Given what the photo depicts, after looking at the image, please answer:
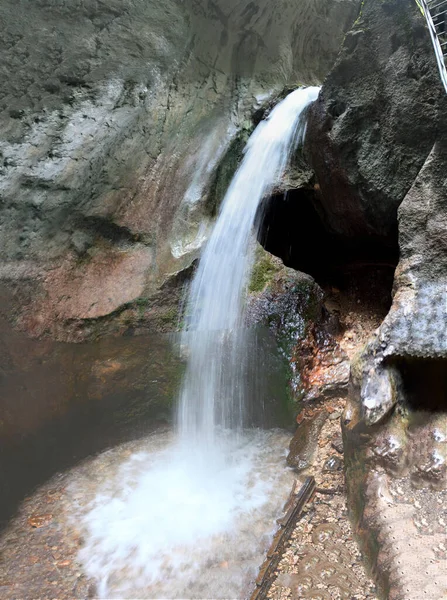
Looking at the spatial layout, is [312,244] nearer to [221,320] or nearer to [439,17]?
[221,320]

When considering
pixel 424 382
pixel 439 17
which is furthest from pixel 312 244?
pixel 424 382

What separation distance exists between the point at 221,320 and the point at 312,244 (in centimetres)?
205

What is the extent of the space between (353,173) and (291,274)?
4.13ft

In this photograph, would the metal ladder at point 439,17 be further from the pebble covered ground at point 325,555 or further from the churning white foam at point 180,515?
the churning white foam at point 180,515

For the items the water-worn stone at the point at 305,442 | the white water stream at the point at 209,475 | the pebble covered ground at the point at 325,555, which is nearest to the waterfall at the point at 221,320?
the white water stream at the point at 209,475

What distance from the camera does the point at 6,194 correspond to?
435cm

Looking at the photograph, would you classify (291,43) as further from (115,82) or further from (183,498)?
(183,498)

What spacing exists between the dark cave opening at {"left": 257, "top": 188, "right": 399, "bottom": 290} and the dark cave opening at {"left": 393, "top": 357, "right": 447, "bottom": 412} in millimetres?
2472

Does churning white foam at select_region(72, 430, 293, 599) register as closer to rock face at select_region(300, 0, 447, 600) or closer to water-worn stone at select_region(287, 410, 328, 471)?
water-worn stone at select_region(287, 410, 328, 471)

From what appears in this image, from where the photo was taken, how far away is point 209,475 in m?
4.05

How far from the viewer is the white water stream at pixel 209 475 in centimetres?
300

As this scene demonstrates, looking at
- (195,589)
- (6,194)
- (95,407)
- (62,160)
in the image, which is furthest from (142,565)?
(62,160)

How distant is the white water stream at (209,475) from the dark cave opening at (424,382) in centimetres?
140

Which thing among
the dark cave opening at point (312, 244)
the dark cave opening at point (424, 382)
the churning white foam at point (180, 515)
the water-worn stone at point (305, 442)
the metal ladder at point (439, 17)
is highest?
the metal ladder at point (439, 17)
